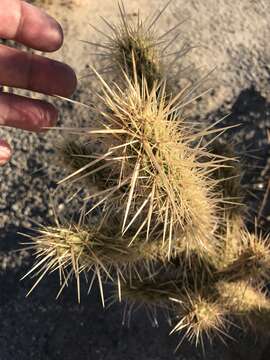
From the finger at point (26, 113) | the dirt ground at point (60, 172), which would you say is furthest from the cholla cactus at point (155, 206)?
the dirt ground at point (60, 172)

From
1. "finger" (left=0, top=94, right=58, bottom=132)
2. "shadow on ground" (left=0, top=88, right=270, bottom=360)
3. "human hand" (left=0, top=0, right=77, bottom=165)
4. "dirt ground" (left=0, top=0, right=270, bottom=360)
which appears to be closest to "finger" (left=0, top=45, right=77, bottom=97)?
"human hand" (left=0, top=0, right=77, bottom=165)

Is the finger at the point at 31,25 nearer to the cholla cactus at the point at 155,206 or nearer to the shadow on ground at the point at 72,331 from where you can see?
the cholla cactus at the point at 155,206

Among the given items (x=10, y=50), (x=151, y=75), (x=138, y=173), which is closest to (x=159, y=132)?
(x=138, y=173)

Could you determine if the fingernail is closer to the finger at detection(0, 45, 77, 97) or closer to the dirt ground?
the finger at detection(0, 45, 77, 97)

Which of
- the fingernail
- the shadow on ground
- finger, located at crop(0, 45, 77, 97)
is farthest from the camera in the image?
the shadow on ground

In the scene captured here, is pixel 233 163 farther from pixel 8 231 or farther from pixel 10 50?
pixel 8 231

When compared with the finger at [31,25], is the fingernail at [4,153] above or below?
Answer: below
